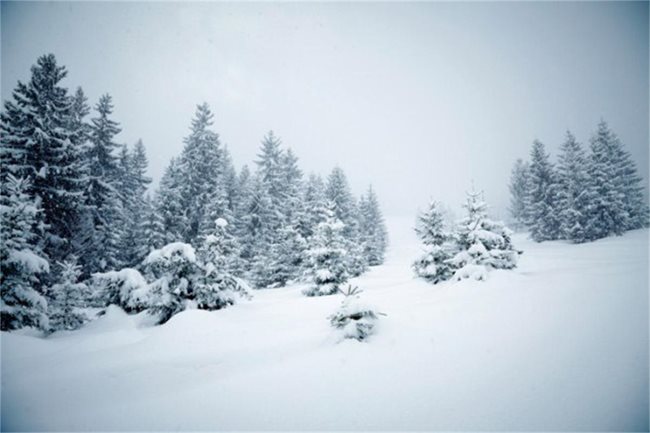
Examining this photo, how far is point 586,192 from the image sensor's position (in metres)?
26.0

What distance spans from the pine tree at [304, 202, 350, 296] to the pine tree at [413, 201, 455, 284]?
4266 millimetres

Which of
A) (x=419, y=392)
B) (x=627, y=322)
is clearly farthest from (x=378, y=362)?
(x=627, y=322)

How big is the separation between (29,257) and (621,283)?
1603 centimetres

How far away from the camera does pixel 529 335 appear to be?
18.2ft

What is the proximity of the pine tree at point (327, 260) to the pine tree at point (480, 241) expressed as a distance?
→ 6.10 meters

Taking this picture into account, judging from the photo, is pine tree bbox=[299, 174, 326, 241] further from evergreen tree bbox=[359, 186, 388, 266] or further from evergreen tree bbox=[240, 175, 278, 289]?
evergreen tree bbox=[359, 186, 388, 266]

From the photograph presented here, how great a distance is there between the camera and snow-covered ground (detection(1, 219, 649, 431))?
384 centimetres

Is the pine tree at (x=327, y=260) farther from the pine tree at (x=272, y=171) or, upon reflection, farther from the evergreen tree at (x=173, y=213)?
the evergreen tree at (x=173, y=213)

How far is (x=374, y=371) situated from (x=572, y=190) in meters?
33.8

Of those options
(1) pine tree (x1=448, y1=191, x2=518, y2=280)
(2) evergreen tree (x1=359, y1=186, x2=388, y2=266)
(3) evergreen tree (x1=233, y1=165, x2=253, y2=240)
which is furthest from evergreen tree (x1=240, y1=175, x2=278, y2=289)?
(1) pine tree (x1=448, y1=191, x2=518, y2=280)

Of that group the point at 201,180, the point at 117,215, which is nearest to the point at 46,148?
the point at 117,215

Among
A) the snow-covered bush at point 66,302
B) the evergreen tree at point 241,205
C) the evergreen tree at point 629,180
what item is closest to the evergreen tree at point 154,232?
the evergreen tree at point 241,205

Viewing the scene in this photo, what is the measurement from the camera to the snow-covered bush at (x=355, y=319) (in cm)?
634

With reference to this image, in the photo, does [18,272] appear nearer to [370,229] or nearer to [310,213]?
[310,213]
